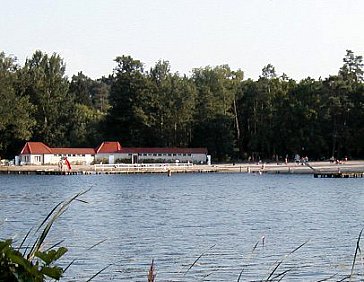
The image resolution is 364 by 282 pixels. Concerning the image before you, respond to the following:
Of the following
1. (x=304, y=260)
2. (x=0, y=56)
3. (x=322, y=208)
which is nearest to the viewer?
(x=304, y=260)

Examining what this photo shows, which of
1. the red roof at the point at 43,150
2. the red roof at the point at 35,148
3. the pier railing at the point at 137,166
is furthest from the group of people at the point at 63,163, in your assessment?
the pier railing at the point at 137,166

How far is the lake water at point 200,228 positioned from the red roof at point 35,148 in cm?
2683

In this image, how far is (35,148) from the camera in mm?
83750

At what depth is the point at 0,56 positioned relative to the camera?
84.7m

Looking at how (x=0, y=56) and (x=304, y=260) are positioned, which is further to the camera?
(x=0, y=56)

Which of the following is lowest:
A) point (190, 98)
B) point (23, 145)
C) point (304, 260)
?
point (304, 260)

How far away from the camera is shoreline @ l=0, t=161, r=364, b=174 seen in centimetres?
7850

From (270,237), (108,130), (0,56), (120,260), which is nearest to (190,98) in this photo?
(108,130)

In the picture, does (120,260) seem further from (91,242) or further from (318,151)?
(318,151)

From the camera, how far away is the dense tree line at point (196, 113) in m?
85.8

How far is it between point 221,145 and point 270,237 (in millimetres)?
63879

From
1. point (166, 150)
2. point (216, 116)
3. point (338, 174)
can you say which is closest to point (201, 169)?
point (166, 150)

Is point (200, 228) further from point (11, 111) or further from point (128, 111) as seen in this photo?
point (128, 111)

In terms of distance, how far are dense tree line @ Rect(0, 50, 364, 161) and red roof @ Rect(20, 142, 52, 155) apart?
974 mm
